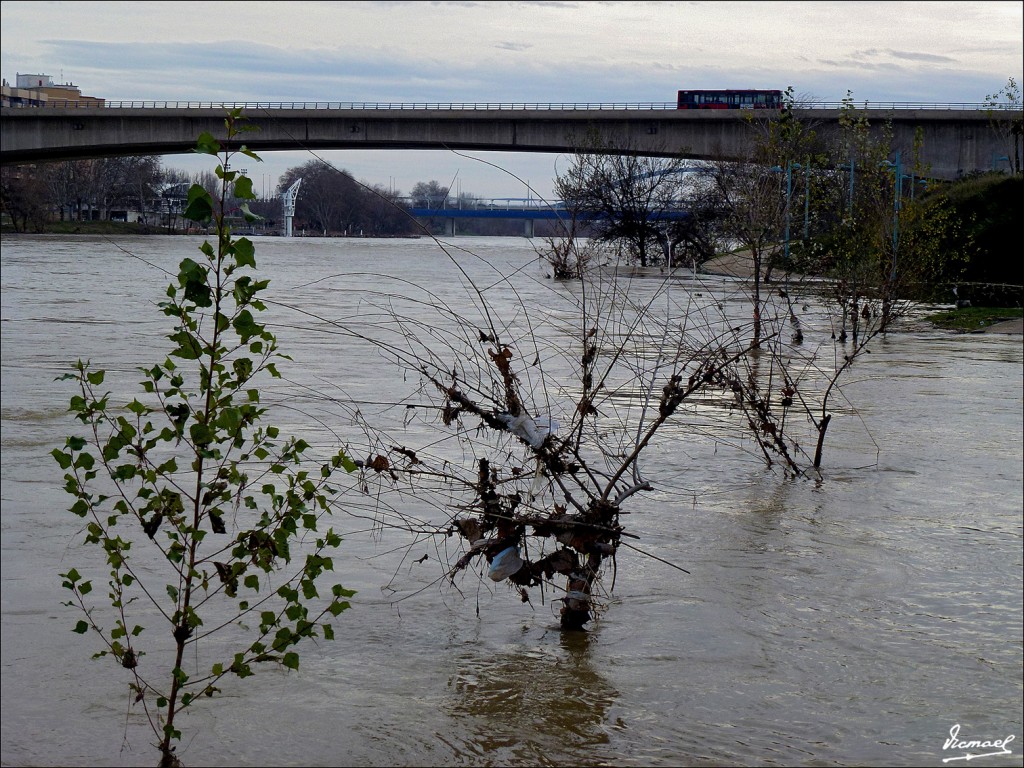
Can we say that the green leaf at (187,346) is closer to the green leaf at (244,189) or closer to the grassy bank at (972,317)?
the green leaf at (244,189)

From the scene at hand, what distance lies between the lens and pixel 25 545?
687 cm

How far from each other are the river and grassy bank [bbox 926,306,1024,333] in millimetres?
15833

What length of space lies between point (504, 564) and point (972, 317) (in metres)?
22.5

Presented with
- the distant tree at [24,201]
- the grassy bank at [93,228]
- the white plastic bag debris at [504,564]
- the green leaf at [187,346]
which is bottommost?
the white plastic bag debris at [504,564]

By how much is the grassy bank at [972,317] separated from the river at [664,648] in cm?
1583

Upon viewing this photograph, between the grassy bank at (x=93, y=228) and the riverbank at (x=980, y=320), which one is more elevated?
the grassy bank at (x=93, y=228)

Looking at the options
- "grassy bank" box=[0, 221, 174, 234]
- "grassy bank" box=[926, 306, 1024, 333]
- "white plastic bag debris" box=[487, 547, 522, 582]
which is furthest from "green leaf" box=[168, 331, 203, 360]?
"grassy bank" box=[0, 221, 174, 234]

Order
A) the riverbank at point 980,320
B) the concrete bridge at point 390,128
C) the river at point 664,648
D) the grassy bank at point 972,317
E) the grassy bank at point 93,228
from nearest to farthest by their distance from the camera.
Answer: the river at point 664,648 → the riverbank at point 980,320 → the grassy bank at point 972,317 → the concrete bridge at point 390,128 → the grassy bank at point 93,228

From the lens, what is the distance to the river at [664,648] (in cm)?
461

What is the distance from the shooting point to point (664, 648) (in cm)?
568

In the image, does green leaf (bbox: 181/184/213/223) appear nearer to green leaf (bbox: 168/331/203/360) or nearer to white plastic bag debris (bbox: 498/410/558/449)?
green leaf (bbox: 168/331/203/360)

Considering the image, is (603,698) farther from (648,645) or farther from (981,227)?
(981,227)

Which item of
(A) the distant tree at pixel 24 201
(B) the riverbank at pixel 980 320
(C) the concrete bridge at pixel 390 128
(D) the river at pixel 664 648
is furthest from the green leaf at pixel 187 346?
(A) the distant tree at pixel 24 201

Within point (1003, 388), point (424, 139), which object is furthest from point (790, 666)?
point (424, 139)
